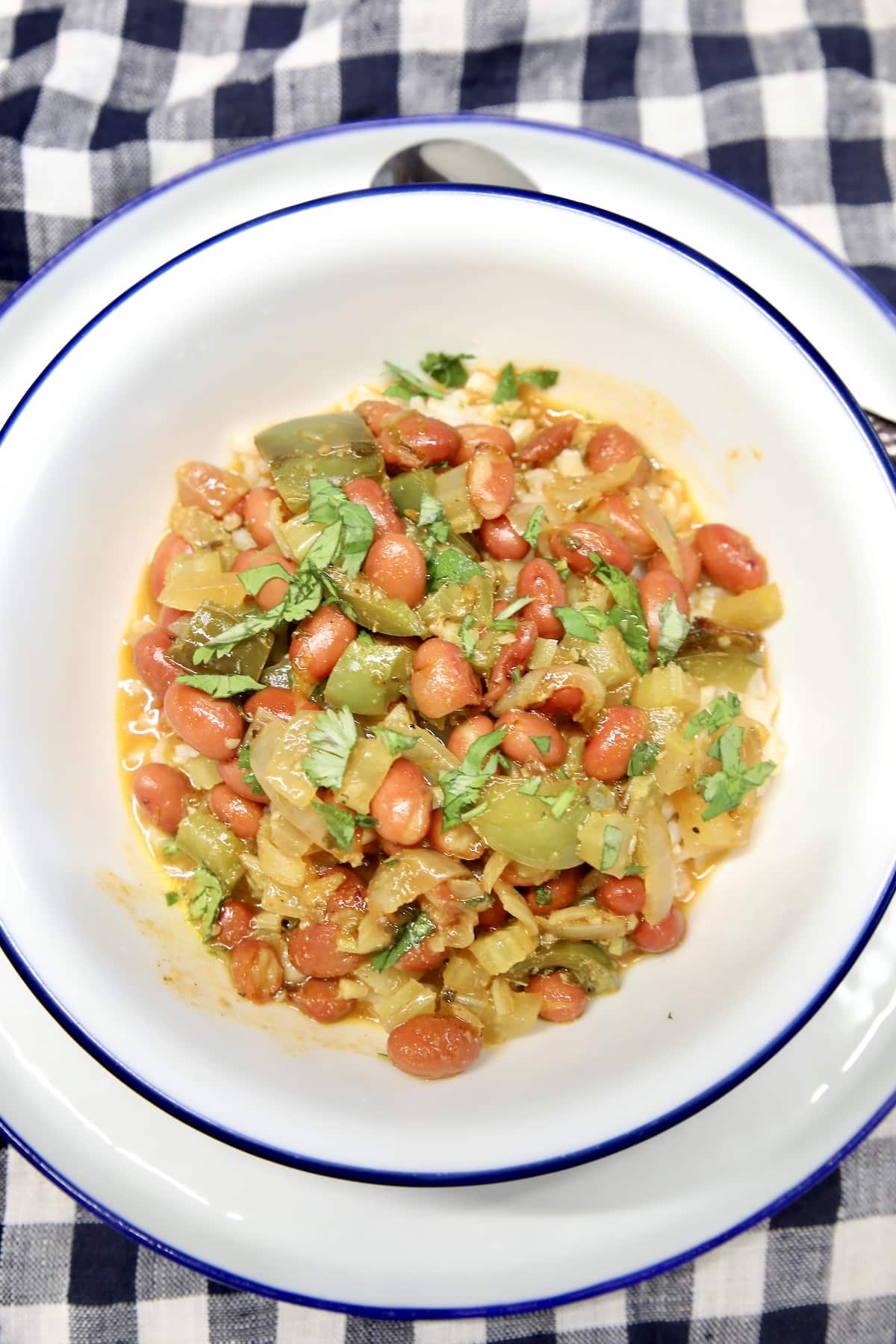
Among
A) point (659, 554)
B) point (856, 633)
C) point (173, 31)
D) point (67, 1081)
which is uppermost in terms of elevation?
point (173, 31)

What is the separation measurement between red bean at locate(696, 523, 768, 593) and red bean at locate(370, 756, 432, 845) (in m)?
1.21

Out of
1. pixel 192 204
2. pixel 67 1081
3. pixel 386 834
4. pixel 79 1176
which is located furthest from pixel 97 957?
pixel 192 204

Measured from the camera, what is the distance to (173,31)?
371 centimetres

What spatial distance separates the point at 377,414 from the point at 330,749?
1.14 m

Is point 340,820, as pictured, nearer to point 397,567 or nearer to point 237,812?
point 237,812

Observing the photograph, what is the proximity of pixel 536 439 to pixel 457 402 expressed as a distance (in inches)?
12.1

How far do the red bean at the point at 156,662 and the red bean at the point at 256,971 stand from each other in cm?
79

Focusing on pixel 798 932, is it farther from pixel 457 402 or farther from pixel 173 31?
pixel 173 31

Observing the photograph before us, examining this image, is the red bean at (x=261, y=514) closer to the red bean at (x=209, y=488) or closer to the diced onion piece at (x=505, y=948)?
the red bean at (x=209, y=488)

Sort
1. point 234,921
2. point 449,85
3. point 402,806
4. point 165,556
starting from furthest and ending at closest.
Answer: point 449,85 → point 165,556 → point 234,921 → point 402,806

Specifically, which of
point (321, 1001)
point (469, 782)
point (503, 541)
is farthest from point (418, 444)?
point (321, 1001)

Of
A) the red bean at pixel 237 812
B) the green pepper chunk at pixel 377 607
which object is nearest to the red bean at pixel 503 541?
the green pepper chunk at pixel 377 607

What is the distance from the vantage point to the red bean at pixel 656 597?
2.95 metres

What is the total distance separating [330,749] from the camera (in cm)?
261
